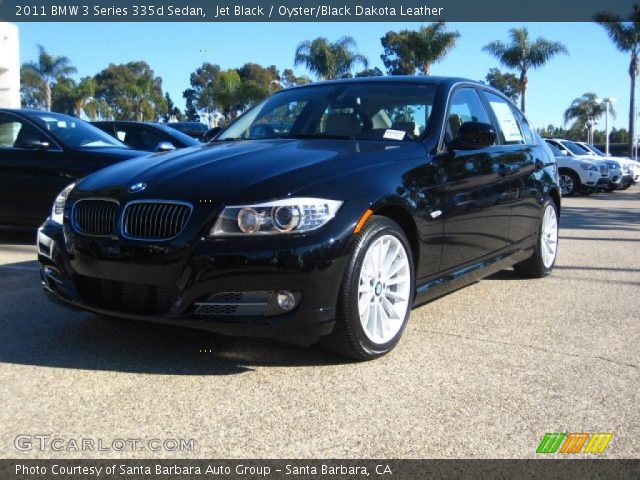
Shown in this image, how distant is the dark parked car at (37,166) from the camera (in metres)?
7.57

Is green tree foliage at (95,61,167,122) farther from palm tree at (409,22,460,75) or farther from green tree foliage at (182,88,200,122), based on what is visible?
palm tree at (409,22,460,75)

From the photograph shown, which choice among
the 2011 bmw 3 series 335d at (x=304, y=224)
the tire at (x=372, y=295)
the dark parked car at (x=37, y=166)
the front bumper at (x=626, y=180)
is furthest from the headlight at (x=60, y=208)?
the front bumper at (x=626, y=180)

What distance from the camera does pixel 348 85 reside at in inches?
198

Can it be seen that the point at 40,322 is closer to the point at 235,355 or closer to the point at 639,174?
the point at 235,355

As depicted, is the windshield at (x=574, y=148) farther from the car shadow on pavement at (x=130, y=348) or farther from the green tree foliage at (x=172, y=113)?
the green tree foliage at (x=172, y=113)

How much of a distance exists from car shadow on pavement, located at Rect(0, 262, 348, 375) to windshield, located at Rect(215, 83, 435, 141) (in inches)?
57.7

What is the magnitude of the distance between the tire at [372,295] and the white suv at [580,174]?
16070 millimetres

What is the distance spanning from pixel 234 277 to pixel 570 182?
1757 centimetres

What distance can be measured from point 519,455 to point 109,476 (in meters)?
1.48

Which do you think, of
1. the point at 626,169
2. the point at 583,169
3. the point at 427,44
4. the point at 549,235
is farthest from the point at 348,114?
the point at 427,44

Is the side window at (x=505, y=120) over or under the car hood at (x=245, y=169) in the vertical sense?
over

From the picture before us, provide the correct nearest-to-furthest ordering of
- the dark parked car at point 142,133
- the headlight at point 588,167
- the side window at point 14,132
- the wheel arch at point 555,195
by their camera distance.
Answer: the wheel arch at point 555,195 → the side window at point 14,132 → the dark parked car at point 142,133 → the headlight at point 588,167

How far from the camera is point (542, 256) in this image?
605 cm

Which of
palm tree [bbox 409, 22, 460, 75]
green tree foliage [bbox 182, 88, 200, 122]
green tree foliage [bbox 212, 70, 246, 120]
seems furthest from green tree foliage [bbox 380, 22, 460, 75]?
green tree foliage [bbox 182, 88, 200, 122]
